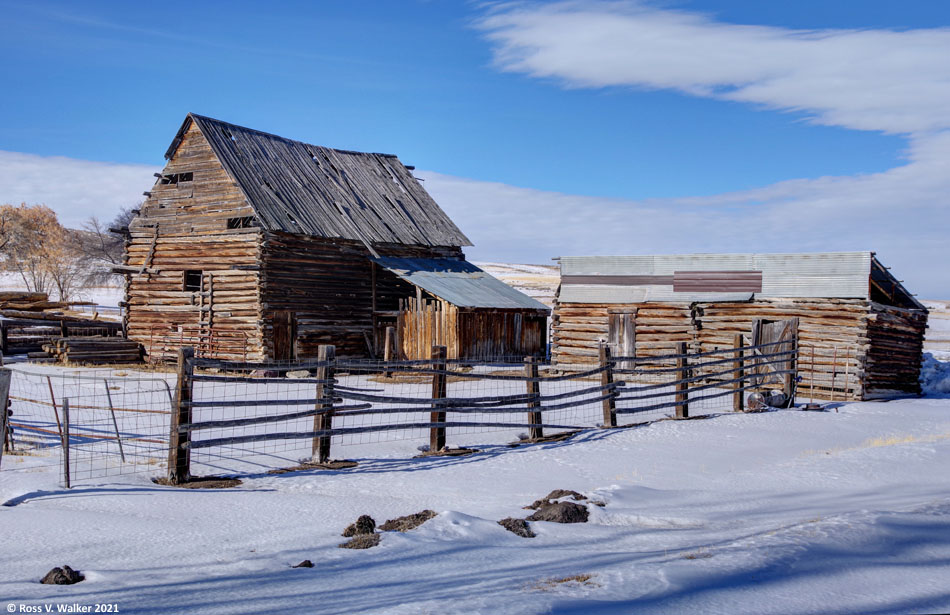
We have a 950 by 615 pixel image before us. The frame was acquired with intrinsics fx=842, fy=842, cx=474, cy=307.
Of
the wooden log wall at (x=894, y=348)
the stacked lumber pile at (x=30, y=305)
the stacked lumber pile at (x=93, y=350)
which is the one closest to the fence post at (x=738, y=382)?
the wooden log wall at (x=894, y=348)

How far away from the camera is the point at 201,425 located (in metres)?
8.85

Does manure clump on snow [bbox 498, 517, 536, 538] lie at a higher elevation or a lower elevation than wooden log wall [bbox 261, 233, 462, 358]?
lower

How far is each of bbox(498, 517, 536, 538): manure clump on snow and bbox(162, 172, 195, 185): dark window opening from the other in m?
24.1

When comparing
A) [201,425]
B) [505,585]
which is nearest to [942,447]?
[505,585]

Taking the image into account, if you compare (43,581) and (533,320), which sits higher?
(533,320)

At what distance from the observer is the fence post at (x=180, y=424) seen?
8.67 metres

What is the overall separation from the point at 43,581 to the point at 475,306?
21.6m

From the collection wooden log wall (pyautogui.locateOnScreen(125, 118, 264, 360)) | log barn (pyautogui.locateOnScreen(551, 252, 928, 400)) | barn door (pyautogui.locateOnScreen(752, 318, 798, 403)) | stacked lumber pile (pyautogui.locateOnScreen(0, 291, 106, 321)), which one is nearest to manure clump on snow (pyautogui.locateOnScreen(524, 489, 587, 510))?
log barn (pyautogui.locateOnScreen(551, 252, 928, 400))

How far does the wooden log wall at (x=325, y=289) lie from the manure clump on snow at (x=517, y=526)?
20441 millimetres

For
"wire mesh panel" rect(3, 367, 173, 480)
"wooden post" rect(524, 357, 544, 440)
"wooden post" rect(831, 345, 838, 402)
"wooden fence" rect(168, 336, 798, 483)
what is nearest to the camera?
"wooden fence" rect(168, 336, 798, 483)

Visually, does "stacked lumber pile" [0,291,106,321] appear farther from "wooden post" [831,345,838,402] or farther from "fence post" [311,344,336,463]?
"wooden post" [831,345,838,402]

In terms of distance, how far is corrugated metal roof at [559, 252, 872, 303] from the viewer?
21406mm

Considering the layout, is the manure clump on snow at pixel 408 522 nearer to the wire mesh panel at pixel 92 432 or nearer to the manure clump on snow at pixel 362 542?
the manure clump on snow at pixel 362 542

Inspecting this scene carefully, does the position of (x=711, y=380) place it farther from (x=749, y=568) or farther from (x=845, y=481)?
(x=749, y=568)
